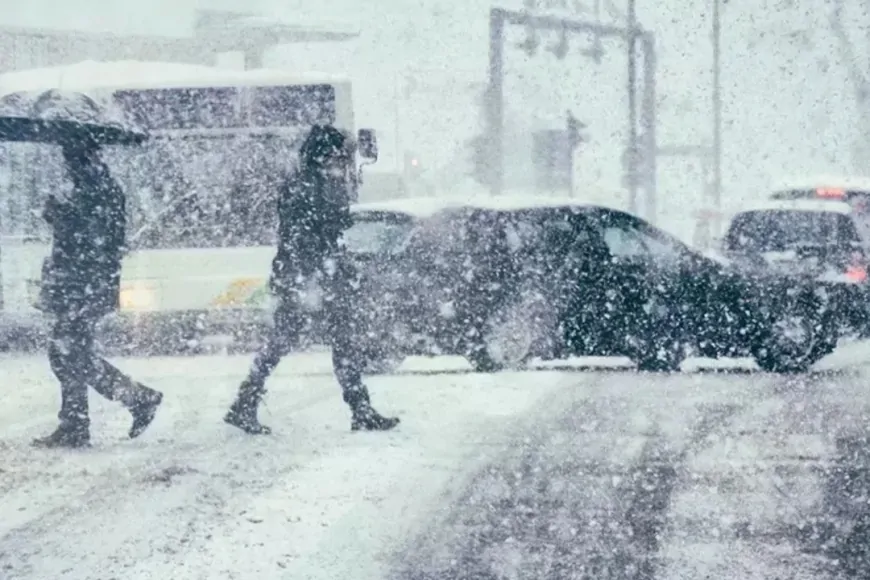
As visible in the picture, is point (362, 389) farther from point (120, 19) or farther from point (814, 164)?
point (814, 164)

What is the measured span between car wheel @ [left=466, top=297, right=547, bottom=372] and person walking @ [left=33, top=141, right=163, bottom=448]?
3974 mm

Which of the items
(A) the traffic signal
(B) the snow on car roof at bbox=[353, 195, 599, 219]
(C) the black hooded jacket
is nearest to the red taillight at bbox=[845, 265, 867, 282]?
(B) the snow on car roof at bbox=[353, 195, 599, 219]

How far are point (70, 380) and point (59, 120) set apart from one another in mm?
1495

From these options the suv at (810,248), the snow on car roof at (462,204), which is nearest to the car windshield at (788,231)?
the suv at (810,248)

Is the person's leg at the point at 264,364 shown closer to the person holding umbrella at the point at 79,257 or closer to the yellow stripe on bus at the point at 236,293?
the person holding umbrella at the point at 79,257

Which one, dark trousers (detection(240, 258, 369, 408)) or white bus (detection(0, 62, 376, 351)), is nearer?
dark trousers (detection(240, 258, 369, 408))

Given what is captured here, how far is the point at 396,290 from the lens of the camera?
11180 mm

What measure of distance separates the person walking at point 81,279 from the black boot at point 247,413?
53 cm

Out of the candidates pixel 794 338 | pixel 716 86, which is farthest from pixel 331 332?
pixel 716 86

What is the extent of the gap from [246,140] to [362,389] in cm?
646

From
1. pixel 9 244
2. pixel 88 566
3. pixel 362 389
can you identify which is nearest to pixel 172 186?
pixel 9 244

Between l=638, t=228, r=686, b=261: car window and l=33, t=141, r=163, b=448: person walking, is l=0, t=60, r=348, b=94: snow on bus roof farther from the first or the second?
l=33, t=141, r=163, b=448: person walking

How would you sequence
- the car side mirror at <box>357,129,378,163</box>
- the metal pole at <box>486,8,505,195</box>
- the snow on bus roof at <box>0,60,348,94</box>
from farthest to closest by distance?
the metal pole at <box>486,8,505,195</box>, the snow on bus roof at <box>0,60,348,94</box>, the car side mirror at <box>357,129,378,163</box>

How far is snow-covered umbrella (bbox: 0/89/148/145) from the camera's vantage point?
25.3 ft
